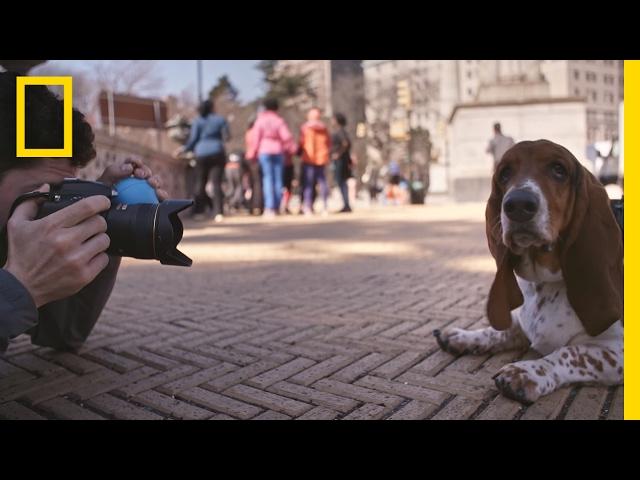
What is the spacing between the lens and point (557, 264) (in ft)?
7.02

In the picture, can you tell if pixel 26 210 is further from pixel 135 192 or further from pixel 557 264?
pixel 557 264

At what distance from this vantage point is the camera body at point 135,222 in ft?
5.50

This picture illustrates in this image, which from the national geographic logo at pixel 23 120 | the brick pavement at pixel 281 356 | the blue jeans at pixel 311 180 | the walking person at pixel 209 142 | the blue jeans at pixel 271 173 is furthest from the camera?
the blue jeans at pixel 311 180

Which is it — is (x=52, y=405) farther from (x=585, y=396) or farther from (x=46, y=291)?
(x=585, y=396)

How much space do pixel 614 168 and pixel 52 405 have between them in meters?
10.7

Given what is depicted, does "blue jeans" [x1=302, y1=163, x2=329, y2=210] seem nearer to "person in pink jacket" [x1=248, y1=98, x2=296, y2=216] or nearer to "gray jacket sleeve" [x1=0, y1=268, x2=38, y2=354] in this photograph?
"person in pink jacket" [x1=248, y1=98, x2=296, y2=216]

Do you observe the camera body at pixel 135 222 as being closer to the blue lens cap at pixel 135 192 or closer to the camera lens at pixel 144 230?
the camera lens at pixel 144 230

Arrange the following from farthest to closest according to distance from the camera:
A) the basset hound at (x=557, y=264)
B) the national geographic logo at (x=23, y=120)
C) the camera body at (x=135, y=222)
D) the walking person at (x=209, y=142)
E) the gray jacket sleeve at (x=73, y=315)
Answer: the walking person at (x=209, y=142), the gray jacket sleeve at (x=73, y=315), the basset hound at (x=557, y=264), the national geographic logo at (x=23, y=120), the camera body at (x=135, y=222)

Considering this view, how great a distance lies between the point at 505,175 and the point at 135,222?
4.17 ft

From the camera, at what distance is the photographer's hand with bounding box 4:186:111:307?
59.4 inches

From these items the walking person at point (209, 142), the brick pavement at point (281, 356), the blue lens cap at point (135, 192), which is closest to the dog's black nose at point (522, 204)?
the brick pavement at point (281, 356)

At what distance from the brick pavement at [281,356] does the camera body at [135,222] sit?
657 mm
